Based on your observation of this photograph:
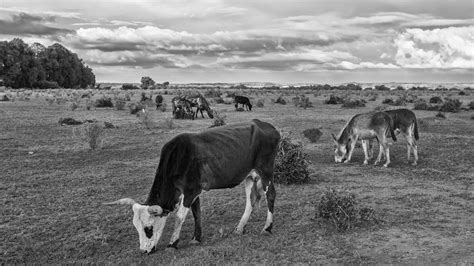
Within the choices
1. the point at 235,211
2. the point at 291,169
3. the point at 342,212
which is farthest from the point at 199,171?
the point at 291,169

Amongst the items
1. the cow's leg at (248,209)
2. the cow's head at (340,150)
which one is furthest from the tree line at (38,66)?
the cow's leg at (248,209)

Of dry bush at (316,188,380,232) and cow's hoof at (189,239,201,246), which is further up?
dry bush at (316,188,380,232)

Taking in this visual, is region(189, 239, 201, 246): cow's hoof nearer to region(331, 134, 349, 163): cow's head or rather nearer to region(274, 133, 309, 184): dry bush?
region(274, 133, 309, 184): dry bush

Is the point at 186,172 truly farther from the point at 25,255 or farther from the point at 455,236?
the point at 455,236

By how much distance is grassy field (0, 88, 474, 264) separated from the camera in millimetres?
7898

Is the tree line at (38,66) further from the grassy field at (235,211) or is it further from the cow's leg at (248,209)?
the cow's leg at (248,209)

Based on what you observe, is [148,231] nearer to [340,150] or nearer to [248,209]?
[248,209]

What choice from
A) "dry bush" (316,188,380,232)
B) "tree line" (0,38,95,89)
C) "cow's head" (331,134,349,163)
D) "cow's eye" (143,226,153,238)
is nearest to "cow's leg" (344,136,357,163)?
"cow's head" (331,134,349,163)

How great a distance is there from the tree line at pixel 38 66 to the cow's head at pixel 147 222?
86.7 metres

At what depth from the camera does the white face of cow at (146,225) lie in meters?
7.32

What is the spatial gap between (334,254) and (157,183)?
3.27 metres

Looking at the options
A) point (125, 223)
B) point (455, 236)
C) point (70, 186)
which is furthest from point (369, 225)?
point (70, 186)

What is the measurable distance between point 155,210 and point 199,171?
103cm

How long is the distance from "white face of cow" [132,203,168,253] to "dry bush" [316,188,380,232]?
3599 mm
